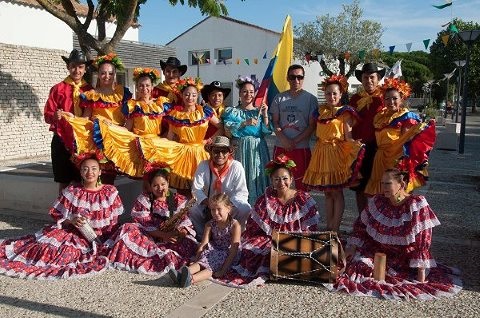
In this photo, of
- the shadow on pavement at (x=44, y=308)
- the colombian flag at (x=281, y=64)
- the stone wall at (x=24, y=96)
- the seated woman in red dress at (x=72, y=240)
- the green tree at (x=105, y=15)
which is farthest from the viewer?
the stone wall at (x=24, y=96)

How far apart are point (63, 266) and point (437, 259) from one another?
3.50m

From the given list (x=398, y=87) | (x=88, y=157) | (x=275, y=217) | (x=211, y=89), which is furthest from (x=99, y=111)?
(x=398, y=87)

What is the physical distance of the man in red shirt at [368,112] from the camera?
5.14m

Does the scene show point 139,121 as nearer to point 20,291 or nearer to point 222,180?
point 222,180

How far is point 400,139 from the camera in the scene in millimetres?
4801

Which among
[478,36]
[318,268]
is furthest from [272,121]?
[478,36]

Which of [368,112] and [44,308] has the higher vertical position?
[368,112]

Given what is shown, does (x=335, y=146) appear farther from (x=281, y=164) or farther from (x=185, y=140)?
(x=185, y=140)

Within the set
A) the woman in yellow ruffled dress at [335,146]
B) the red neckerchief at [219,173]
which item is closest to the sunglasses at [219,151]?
the red neckerchief at [219,173]

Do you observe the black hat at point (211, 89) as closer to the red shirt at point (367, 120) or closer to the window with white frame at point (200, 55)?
the red shirt at point (367, 120)

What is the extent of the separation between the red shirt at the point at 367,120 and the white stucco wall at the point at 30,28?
15009mm

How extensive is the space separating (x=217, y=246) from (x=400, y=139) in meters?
2.08

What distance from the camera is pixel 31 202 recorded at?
20.8 ft

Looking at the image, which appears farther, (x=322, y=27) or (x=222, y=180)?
(x=322, y=27)
